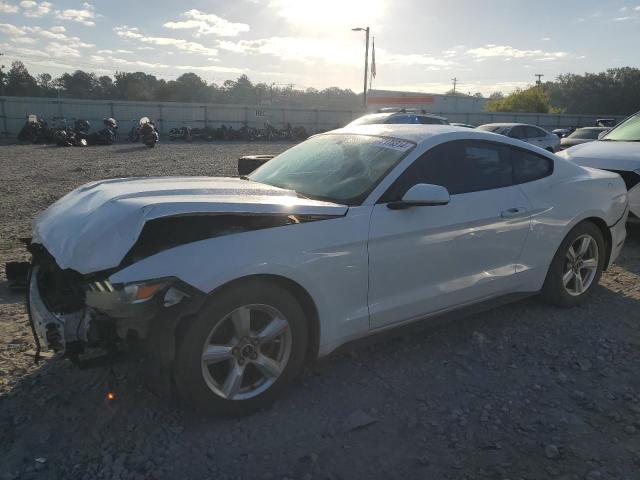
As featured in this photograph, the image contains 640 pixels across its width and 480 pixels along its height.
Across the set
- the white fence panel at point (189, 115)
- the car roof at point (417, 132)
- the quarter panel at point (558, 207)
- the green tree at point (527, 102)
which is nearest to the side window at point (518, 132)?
the quarter panel at point (558, 207)

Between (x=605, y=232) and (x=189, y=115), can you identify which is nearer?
(x=605, y=232)

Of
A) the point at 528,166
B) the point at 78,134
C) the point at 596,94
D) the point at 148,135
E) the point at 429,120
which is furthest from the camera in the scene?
the point at 596,94

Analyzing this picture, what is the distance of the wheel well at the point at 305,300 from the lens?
2.87 m

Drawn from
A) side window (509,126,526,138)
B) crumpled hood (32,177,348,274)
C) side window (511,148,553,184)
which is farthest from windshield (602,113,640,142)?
side window (509,126,526,138)

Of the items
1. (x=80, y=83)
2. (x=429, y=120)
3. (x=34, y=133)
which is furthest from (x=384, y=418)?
(x=80, y=83)

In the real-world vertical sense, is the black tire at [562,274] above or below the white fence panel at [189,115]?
below

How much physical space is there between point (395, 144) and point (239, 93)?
3904 inches

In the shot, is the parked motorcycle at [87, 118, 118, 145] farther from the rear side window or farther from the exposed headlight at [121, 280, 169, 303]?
the exposed headlight at [121, 280, 169, 303]

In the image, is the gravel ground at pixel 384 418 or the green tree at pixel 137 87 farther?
the green tree at pixel 137 87

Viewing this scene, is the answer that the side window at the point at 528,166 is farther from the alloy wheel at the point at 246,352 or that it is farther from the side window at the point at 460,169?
the alloy wheel at the point at 246,352

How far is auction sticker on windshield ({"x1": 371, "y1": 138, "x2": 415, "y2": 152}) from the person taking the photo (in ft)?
12.1

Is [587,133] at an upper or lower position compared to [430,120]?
lower

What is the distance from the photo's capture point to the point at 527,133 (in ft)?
59.4

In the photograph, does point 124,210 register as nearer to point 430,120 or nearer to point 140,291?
point 140,291
